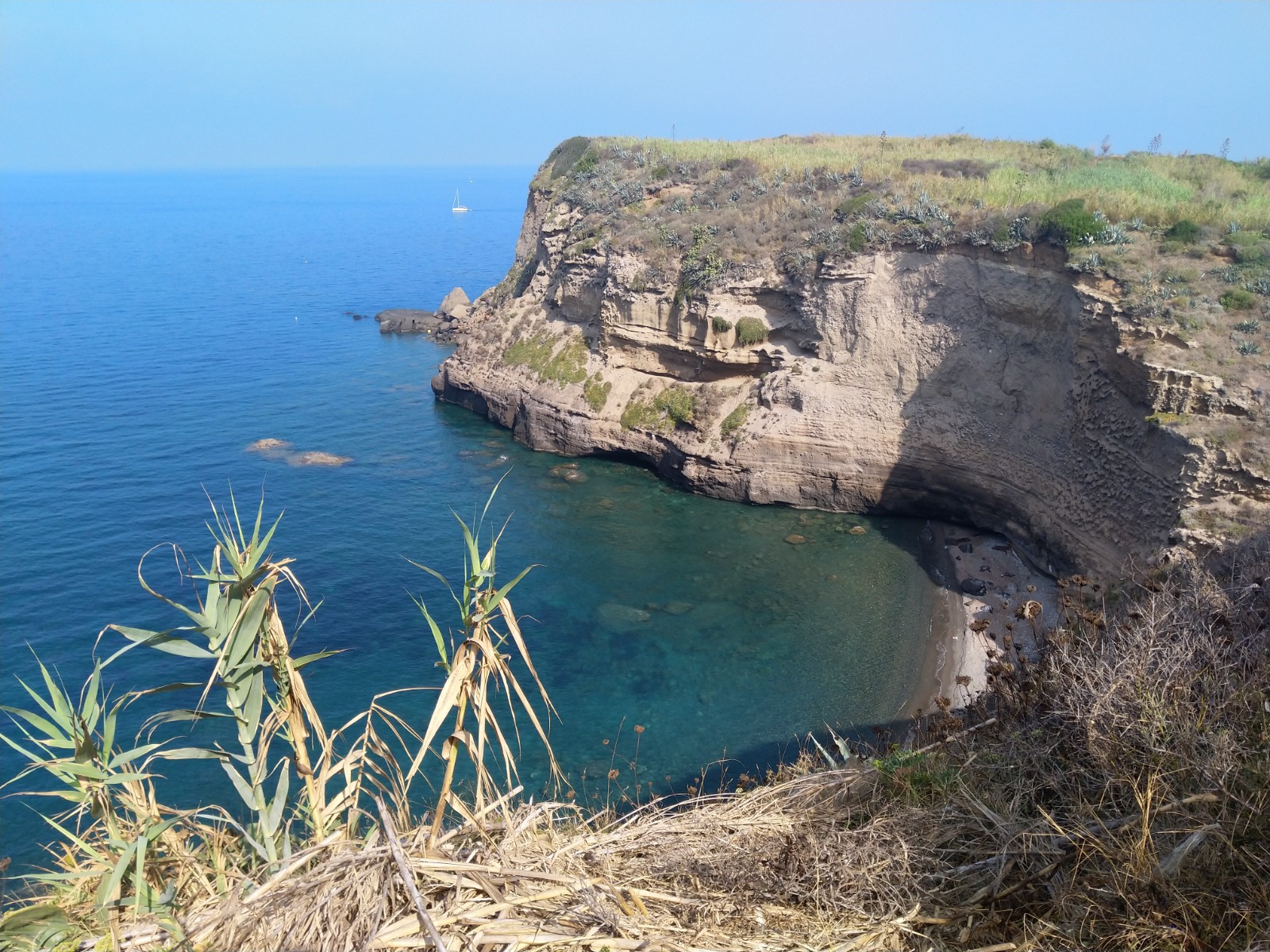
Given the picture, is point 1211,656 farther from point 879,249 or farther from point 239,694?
point 879,249

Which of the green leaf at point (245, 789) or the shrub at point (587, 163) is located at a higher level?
the shrub at point (587, 163)

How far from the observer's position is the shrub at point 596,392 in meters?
38.5

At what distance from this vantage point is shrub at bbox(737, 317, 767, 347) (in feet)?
117

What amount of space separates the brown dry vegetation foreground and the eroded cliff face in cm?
1744

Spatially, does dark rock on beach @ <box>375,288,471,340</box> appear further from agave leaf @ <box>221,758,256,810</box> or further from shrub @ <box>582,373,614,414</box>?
agave leaf @ <box>221,758,256,810</box>

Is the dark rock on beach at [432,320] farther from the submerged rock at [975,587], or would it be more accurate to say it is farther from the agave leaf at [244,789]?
the agave leaf at [244,789]

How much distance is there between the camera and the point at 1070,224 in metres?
27.5

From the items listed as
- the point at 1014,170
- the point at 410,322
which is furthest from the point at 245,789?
the point at 410,322

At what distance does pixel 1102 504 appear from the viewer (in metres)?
24.6

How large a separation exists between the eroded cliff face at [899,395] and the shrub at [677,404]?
0.15 m

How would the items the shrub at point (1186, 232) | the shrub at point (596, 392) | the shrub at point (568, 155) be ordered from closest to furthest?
1. the shrub at point (1186, 232)
2. the shrub at point (596, 392)
3. the shrub at point (568, 155)

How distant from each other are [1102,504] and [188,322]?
214 ft

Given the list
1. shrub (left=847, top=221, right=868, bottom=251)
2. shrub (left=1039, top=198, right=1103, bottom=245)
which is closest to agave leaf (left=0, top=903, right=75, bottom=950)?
shrub (left=1039, top=198, right=1103, bottom=245)

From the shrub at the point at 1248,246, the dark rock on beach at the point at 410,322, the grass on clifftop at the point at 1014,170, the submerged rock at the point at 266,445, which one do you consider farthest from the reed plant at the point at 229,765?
the dark rock on beach at the point at 410,322
